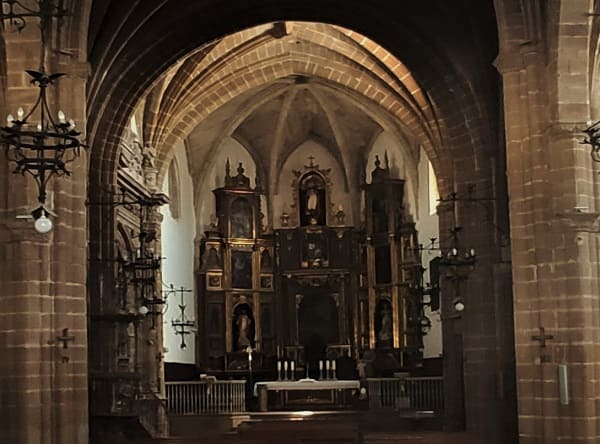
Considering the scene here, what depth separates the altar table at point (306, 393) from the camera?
3266 cm

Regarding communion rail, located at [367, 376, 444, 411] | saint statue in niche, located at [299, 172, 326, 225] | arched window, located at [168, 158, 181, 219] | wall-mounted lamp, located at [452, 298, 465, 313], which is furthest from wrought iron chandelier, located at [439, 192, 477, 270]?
saint statue in niche, located at [299, 172, 326, 225]

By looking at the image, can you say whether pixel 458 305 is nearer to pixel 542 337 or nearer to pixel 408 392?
pixel 542 337

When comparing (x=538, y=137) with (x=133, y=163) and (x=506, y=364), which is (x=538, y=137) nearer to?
(x=506, y=364)

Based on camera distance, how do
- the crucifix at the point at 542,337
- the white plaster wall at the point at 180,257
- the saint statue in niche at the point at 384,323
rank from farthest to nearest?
the saint statue in niche at the point at 384,323 < the white plaster wall at the point at 180,257 < the crucifix at the point at 542,337

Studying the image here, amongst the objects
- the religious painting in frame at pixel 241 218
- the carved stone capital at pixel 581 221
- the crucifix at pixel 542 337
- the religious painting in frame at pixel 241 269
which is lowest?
the crucifix at pixel 542 337

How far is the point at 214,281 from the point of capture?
119ft

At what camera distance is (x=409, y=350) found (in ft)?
113

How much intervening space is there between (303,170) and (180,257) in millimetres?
5154

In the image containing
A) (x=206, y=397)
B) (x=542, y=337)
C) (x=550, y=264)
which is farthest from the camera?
(x=206, y=397)

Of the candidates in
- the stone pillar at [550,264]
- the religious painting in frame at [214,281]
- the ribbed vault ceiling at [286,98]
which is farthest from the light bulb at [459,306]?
the religious painting in frame at [214,281]

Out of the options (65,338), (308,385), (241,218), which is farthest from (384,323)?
(65,338)

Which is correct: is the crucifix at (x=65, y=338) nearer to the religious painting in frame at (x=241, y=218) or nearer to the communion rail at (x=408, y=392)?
the communion rail at (x=408, y=392)

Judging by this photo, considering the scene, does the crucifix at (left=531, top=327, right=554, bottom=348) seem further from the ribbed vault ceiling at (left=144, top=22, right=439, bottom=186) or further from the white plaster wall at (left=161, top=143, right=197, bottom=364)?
the white plaster wall at (left=161, top=143, right=197, bottom=364)

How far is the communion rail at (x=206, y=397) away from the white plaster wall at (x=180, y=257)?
1.24 m
